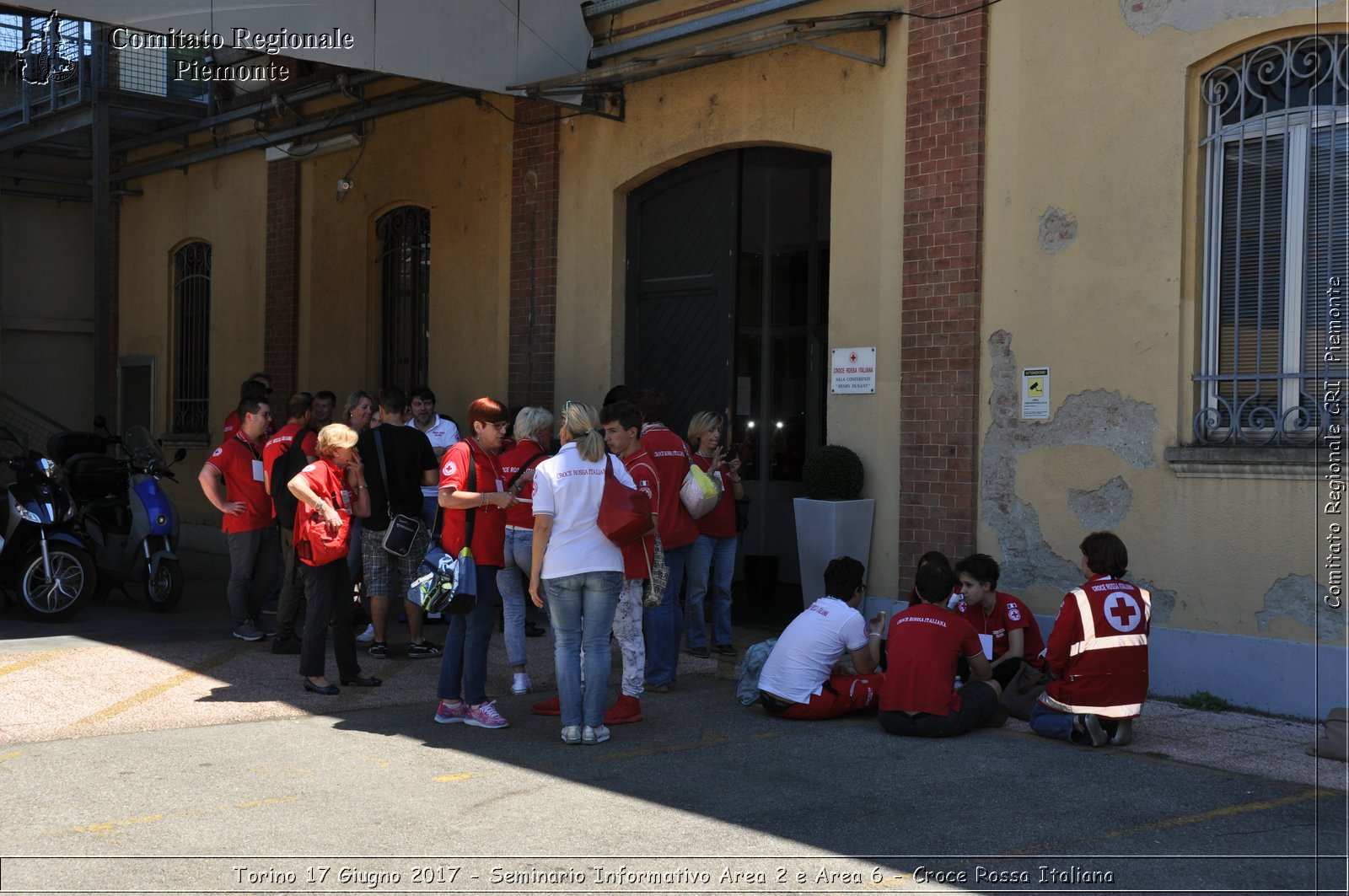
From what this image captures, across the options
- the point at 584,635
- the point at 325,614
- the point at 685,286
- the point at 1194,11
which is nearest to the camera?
the point at 584,635

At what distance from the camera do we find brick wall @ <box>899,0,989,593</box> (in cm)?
923

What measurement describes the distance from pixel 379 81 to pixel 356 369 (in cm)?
331

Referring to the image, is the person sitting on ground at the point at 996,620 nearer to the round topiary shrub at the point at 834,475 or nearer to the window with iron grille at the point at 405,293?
the round topiary shrub at the point at 834,475

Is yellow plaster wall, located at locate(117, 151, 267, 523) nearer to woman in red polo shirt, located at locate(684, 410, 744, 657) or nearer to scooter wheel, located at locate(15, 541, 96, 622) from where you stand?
scooter wheel, located at locate(15, 541, 96, 622)

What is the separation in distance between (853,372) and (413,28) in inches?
188

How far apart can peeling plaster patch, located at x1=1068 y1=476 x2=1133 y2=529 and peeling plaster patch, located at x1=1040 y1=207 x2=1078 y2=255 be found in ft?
5.21

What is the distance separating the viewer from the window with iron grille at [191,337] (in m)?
17.9

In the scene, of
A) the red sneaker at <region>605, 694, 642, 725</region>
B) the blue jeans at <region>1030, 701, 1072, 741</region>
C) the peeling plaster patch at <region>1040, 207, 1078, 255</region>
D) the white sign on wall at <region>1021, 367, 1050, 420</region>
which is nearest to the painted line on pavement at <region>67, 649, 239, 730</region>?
the red sneaker at <region>605, 694, 642, 725</region>

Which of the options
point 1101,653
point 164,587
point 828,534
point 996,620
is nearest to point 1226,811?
point 1101,653

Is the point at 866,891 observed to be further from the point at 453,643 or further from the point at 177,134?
the point at 177,134

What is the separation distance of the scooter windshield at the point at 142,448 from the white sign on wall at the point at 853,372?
5.84 m

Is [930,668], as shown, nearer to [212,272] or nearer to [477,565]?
[477,565]

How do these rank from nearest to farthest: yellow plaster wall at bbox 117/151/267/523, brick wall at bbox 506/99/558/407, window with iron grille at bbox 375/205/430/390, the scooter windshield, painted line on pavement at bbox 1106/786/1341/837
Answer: painted line on pavement at bbox 1106/786/1341/837
the scooter windshield
brick wall at bbox 506/99/558/407
window with iron grille at bbox 375/205/430/390
yellow plaster wall at bbox 117/151/267/523

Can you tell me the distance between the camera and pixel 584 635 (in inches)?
272
